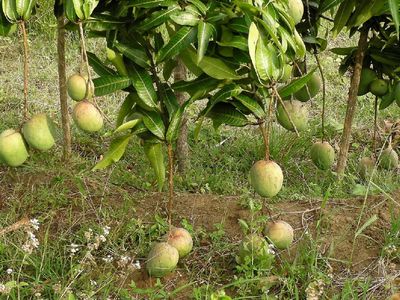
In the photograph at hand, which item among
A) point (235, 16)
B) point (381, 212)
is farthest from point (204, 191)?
point (235, 16)

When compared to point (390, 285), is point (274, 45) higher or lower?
higher

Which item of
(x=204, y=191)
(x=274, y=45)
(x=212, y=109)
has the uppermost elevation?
(x=274, y=45)

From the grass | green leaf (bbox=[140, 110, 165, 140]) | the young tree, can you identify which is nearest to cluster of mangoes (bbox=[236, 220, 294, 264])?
the grass

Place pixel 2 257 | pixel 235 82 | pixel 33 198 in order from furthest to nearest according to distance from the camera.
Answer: pixel 33 198, pixel 2 257, pixel 235 82

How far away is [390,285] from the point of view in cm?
198

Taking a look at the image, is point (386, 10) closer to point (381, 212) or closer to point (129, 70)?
point (381, 212)

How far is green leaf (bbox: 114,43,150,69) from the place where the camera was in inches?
78.5

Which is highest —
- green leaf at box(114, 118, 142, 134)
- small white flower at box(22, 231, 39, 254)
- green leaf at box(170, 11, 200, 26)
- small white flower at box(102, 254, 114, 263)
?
green leaf at box(170, 11, 200, 26)

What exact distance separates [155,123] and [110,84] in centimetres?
17

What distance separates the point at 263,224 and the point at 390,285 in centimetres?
49

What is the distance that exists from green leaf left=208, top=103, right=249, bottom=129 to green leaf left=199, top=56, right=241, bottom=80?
0.38 ft

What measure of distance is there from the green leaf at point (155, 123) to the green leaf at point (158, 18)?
10.5 inches

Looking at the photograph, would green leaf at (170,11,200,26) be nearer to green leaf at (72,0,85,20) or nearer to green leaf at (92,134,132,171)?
green leaf at (72,0,85,20)

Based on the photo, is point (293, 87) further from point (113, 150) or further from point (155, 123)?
point (113, 150)
